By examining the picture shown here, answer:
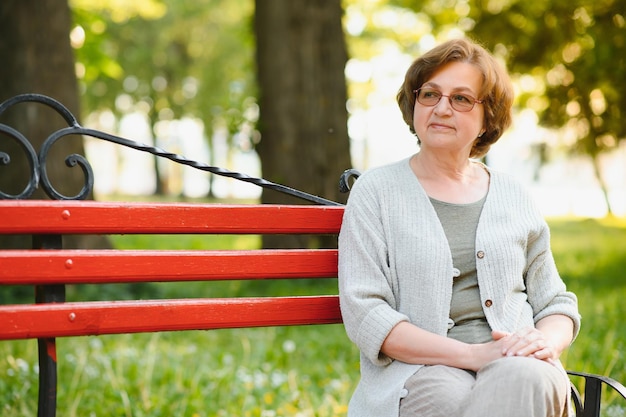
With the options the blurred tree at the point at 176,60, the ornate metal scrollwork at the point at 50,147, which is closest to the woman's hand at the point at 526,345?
the ornate metal scrollwork at the point at 50,147

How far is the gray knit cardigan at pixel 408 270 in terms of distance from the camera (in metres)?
2.66

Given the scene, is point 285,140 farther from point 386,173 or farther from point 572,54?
point 386,173

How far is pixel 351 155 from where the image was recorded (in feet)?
28.6

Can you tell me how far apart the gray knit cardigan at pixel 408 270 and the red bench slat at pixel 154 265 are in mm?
196

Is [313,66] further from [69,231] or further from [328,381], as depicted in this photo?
[69,231]

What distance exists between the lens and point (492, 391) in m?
2.38

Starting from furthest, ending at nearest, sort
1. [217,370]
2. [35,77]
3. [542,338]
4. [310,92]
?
[310,92]
[35,77]
[217,370]
[542,338]

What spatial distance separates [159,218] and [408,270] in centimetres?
77

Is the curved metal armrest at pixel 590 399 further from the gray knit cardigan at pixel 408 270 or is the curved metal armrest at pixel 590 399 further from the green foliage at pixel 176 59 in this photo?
the green foliage at pixel 176 59

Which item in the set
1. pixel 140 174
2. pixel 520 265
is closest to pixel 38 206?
pixel 520 265

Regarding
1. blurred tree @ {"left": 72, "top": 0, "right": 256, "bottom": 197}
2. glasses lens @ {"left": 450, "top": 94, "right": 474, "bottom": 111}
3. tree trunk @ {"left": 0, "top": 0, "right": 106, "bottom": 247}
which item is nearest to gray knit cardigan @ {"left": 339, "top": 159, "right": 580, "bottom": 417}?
glasses lens @ {"left": 450, "top": 94, "right": 474, "bottom": 111}

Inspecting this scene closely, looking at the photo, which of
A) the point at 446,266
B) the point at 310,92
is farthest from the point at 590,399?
the point at 310,92

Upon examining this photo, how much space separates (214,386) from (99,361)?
869 millimetres

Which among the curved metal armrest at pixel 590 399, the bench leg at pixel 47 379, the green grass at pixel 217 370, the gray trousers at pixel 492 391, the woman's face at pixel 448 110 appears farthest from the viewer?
the green grass at pixel 217 370
